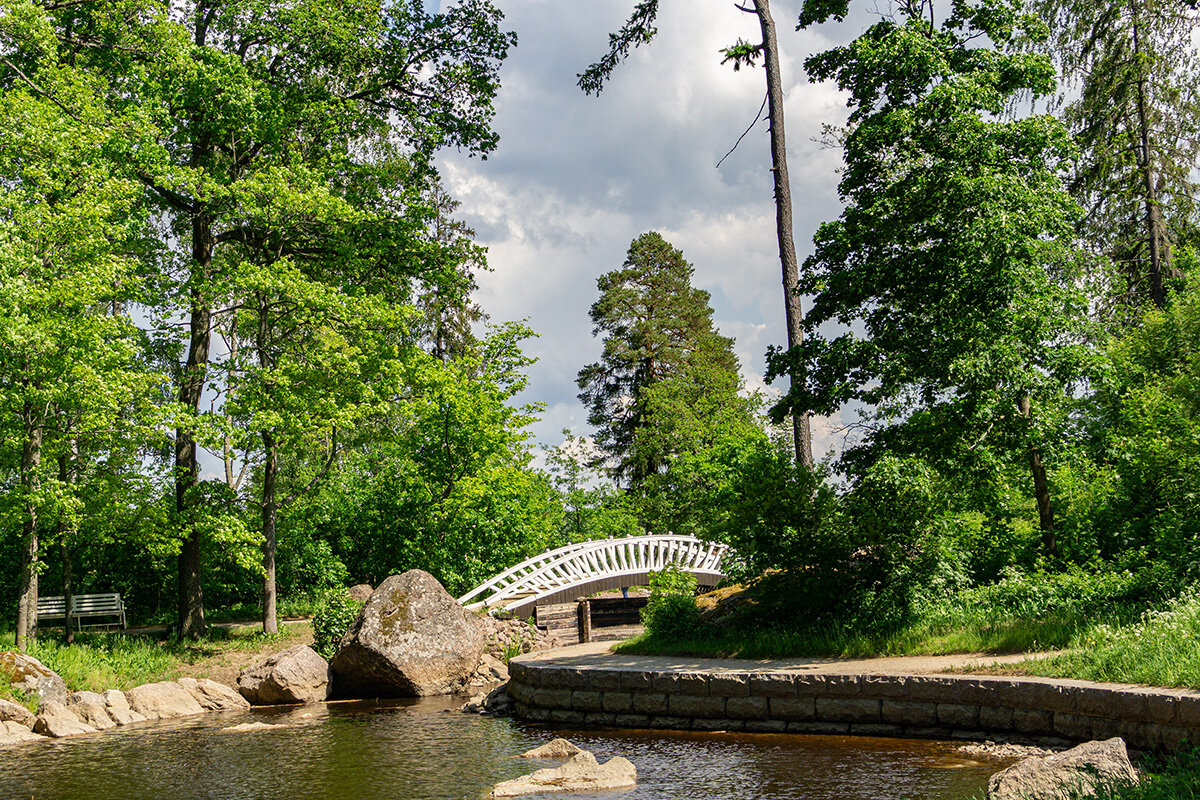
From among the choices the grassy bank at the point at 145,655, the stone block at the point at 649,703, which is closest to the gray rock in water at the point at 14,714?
the grassy bank at the point at 145,655

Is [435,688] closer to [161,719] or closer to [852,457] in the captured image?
[161,719]

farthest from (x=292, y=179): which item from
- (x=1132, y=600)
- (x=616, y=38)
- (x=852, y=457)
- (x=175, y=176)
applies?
(x=1132, y=600)

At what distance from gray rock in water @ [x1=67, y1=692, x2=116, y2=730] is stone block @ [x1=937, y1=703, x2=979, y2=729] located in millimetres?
11724

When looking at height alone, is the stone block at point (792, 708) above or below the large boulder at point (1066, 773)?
below

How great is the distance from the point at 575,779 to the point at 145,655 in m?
11.7

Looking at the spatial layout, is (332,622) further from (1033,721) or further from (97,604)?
(1033,721)

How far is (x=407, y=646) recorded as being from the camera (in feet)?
52.5

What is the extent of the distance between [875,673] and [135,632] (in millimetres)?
16499

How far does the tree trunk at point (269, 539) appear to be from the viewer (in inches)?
767

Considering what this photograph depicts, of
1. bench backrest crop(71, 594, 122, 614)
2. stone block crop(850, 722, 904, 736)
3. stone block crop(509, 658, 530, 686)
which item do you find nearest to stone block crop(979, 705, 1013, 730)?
stone block crop(850, 722, 904, 736)

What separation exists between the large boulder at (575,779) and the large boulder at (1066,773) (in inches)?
134

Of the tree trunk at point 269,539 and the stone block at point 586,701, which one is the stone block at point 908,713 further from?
the tree trunk at point 269,539

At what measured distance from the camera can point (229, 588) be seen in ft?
73.5

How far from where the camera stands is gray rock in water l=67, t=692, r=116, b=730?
44.6 feet
